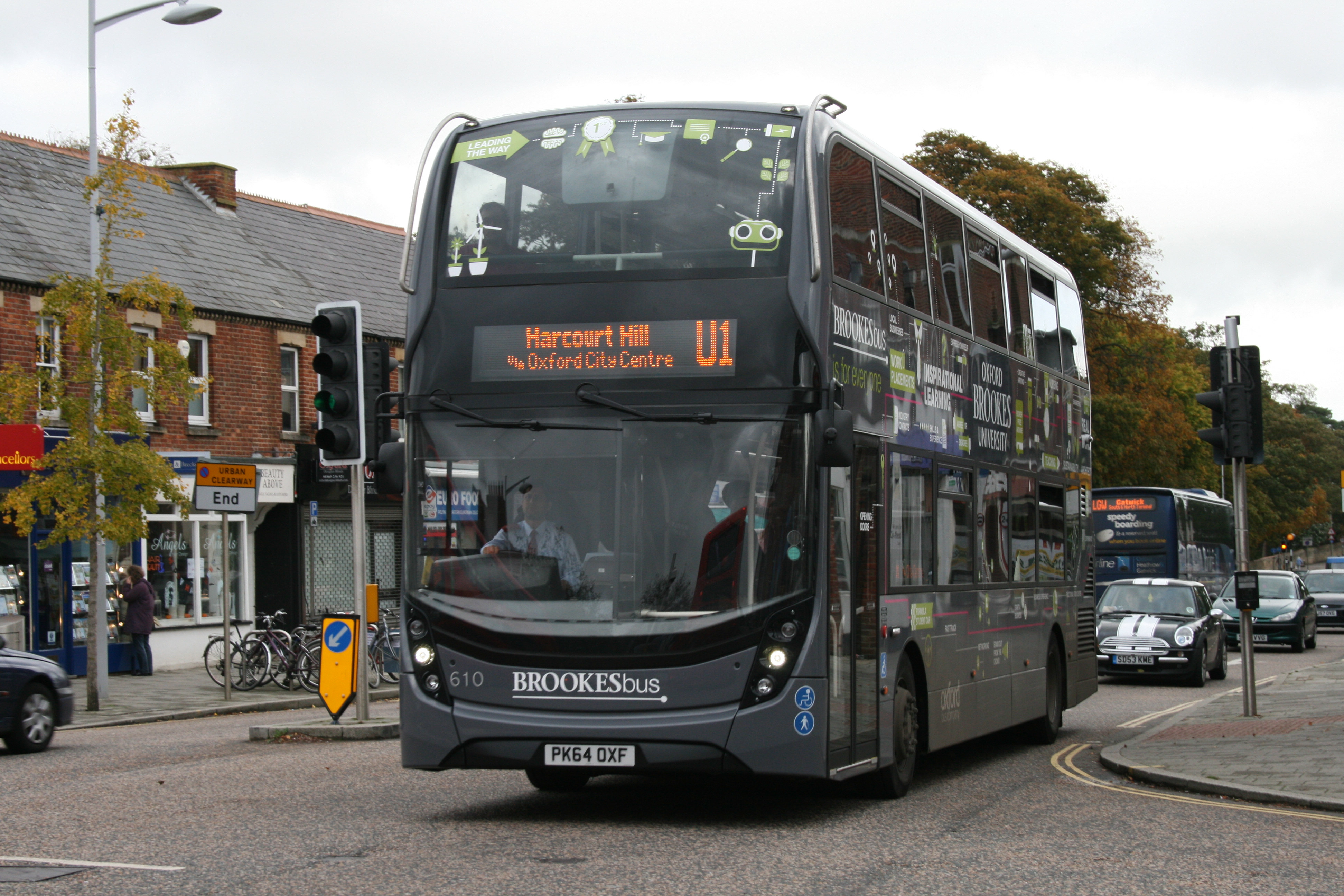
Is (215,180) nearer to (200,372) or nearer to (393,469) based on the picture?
(200,372)

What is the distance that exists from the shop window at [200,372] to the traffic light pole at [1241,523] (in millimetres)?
19547

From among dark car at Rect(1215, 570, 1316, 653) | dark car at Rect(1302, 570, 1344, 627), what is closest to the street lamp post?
dark car at Rect(1215, 570, 1316, 653)

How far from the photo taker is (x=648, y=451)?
373 inches

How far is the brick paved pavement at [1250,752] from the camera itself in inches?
446

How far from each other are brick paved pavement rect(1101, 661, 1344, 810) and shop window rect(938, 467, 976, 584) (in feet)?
6.51

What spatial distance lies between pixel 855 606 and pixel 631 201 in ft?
9.27

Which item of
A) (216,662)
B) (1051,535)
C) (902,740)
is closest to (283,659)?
(216,662)

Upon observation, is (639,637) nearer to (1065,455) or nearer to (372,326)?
(1065,455)

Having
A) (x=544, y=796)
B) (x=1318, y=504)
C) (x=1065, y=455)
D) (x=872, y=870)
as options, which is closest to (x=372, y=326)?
(x=1065, y=455)

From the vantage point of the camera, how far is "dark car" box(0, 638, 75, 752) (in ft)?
48.6

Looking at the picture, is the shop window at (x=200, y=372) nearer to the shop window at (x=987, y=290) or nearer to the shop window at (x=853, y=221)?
the shop window at (x=987, y=290)

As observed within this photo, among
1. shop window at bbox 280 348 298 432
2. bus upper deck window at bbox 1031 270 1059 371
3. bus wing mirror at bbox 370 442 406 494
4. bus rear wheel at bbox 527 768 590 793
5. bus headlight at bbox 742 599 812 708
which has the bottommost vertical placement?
bus rear wheel at bbox 527 768 590 793

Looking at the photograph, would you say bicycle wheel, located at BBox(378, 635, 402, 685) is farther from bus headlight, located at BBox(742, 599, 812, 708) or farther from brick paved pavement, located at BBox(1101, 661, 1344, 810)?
bus headlight, located at BBox(742, 599, 812, 708)

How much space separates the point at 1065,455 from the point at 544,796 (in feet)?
24.0
